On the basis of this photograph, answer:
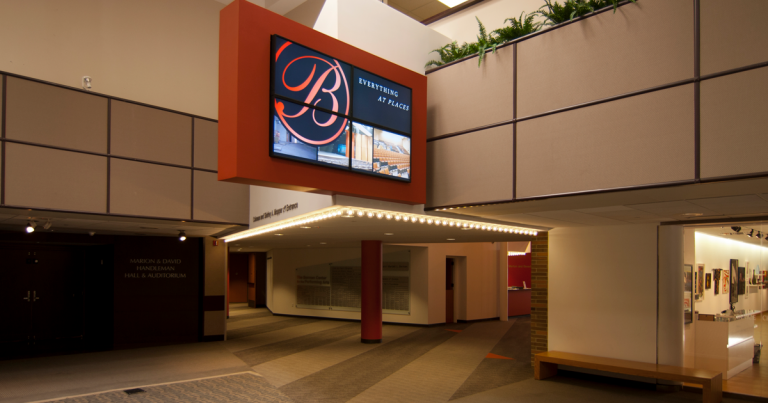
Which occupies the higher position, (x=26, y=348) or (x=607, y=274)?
(x=607, y=274)

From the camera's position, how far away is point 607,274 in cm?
845

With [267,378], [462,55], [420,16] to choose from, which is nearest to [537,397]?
[267,378]

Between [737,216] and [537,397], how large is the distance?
400 centimetres

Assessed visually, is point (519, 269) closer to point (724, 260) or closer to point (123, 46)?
point (724, 260)

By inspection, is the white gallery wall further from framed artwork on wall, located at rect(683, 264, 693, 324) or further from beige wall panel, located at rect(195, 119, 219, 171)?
beige wall panel, located at rect(195, 119, 219, 171)

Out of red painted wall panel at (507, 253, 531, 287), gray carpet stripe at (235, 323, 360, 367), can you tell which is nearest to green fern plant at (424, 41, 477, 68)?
gray carpet stripe at (235, 323, 360, 367)

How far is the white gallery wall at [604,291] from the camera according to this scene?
8055 millimetres

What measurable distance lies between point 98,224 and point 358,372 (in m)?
6.05

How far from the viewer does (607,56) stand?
17.3 feet

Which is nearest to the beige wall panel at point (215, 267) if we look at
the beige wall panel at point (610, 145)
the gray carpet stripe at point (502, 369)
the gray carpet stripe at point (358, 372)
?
the gray carpet stripe at point (358, 372)

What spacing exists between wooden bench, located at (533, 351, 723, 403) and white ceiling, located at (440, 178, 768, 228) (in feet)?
7.37

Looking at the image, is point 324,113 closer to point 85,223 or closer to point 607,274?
point 607,274

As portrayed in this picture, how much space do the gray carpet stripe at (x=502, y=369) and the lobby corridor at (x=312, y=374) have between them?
20 mm

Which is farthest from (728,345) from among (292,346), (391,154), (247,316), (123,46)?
(247,316)
